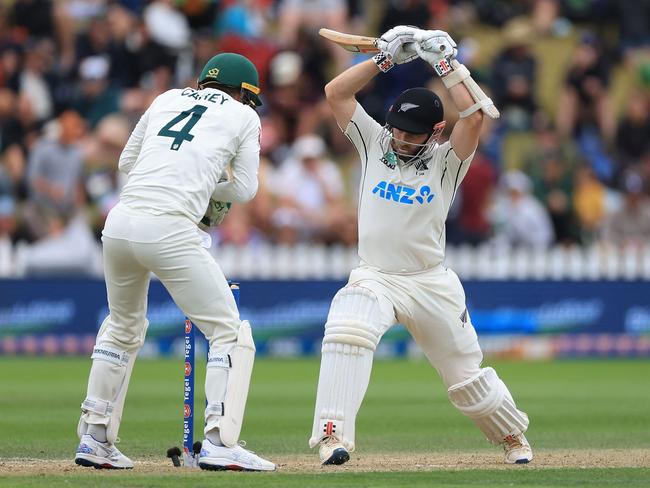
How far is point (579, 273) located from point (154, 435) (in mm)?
9935

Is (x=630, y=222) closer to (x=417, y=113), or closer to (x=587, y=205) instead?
(x=587, y=205)

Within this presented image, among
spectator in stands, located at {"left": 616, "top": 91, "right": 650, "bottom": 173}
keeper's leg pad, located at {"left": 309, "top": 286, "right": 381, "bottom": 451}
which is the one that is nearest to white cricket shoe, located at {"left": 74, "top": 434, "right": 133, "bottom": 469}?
keeper's leg pad, located at {"left": 309, "top": 286, "right": 381, "bottom": 451}

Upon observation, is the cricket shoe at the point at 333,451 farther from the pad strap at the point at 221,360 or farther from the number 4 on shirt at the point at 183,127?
the number 4 on shirt at the point at 183,127

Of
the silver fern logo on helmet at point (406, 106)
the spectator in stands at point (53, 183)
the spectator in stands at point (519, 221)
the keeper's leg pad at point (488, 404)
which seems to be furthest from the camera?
the spectator in stands at point (519, 221)

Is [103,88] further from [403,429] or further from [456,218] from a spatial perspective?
[403,429]

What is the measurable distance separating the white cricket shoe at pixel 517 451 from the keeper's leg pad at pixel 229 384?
1757 millimetres

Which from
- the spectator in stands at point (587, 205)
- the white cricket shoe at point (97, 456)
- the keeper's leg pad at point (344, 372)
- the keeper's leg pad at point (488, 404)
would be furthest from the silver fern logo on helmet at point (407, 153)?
the spectator in stands at point (587, 205)

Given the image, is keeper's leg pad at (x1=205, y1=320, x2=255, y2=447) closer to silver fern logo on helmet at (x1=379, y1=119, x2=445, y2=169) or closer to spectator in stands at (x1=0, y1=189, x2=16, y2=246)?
silver fern logo on helmet at (x1=379, y1=119, x2=445, y2=169)

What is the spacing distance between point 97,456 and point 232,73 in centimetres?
216

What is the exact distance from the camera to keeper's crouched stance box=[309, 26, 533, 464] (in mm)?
7641

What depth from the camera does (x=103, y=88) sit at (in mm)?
19109

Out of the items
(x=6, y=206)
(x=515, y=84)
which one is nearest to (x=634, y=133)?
(x=515, y=84)

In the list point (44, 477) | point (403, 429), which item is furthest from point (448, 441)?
point (44, 477)

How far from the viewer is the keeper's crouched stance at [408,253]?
7641 mm
